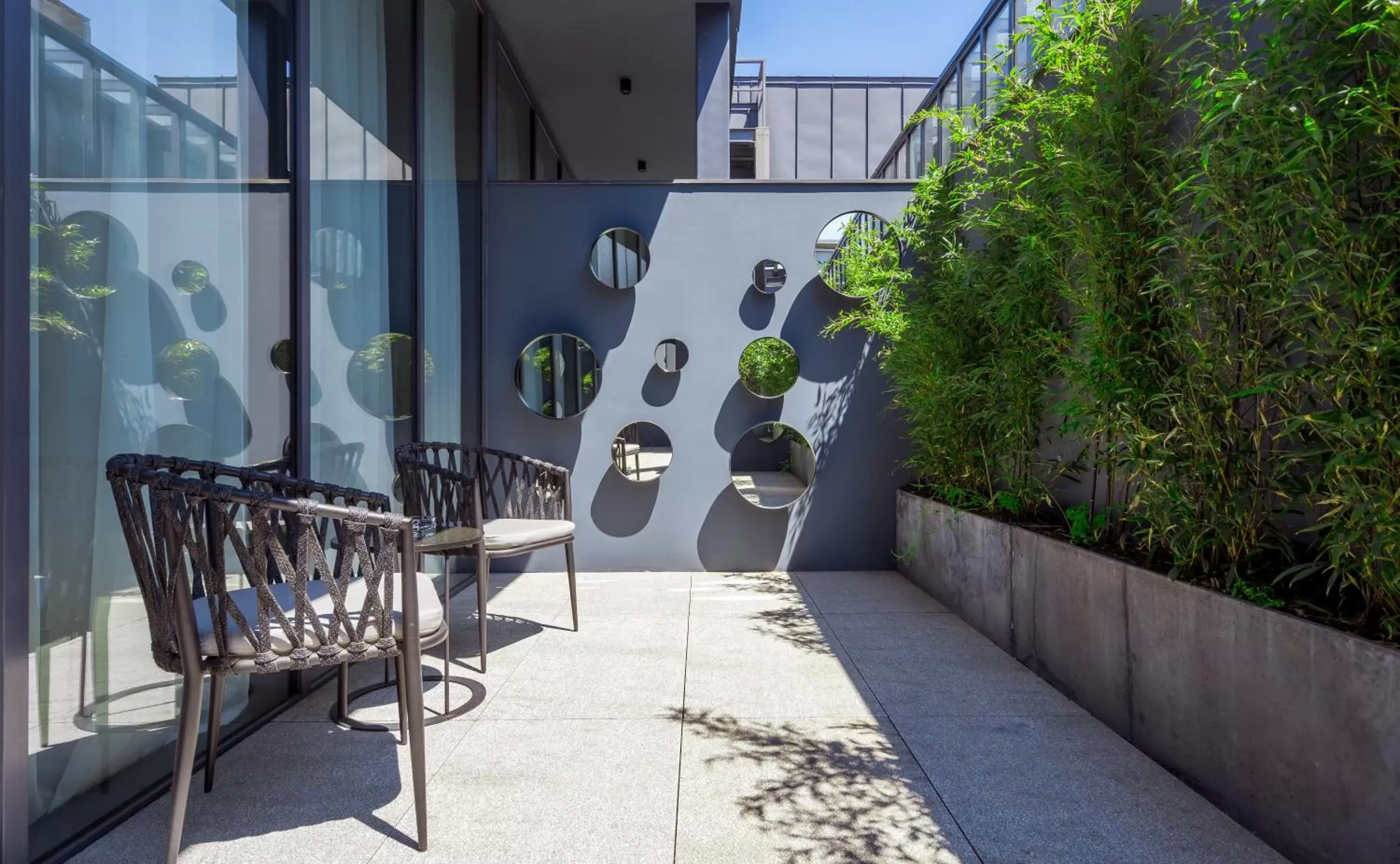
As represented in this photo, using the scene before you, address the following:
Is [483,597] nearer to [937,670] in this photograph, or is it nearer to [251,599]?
[251,599]

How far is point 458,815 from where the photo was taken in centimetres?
199

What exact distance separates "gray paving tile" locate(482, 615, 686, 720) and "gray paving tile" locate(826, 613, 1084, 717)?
73 cm

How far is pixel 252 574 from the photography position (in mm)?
1691

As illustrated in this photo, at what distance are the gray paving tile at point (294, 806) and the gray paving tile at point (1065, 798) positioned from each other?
4.56 ft

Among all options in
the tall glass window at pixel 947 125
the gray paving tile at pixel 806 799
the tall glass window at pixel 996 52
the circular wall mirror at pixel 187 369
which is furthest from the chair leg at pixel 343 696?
the tall glass window at pixel 947 125

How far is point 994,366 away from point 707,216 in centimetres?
204

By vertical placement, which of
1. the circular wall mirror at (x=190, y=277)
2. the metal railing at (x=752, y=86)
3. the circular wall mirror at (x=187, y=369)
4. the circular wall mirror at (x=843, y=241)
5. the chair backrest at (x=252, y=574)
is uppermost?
the metal railing at (x=752, y=86)

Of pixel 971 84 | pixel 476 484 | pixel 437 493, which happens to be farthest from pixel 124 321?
pixel 971 84

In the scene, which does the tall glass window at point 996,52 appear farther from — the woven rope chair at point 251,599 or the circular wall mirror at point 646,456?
the woven rope chair at point 251,599

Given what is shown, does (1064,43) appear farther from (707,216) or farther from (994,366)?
(707,216)

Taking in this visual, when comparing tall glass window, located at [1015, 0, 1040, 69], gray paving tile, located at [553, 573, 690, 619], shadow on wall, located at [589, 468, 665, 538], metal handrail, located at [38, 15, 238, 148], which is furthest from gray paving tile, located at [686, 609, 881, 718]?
tall glass window, located at [1015, 0, 1040, 69]

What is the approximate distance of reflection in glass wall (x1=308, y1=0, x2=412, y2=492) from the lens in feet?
9.77

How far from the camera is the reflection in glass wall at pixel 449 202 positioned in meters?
4.16

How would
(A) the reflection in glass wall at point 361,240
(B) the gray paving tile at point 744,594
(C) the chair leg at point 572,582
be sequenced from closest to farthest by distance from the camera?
(A) the reflection in glass wall at point 361,240 < (C) the chair leg at point 572,582 < (B) the gray paving tile at point 744,594
